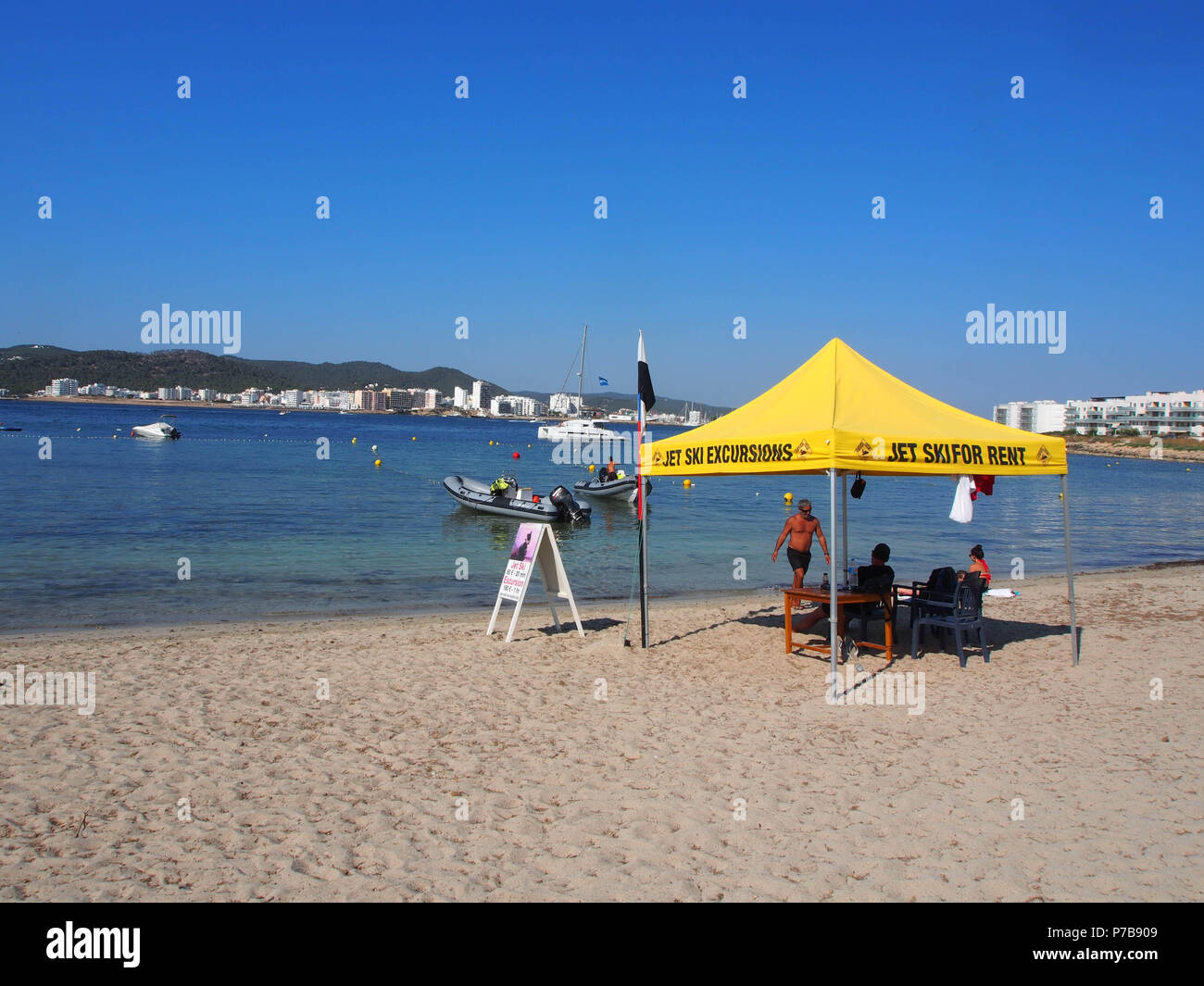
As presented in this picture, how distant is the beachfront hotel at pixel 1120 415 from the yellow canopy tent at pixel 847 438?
425 ft

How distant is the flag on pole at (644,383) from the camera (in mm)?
8859

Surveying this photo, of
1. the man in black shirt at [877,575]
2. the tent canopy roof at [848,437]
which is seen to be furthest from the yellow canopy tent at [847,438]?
the man in black shirt at [877,575]

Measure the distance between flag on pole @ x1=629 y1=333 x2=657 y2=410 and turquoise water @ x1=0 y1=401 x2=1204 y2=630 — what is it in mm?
6302

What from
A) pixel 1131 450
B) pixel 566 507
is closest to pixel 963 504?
pixel 566 507

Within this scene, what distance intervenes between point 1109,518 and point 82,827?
34802mm

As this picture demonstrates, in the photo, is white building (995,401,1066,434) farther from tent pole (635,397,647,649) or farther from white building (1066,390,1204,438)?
tent pole (635,397,647,649)

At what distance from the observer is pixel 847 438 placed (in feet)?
25.2

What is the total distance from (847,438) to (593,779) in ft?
12.9

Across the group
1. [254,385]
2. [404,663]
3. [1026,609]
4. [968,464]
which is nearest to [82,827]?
[404,663]

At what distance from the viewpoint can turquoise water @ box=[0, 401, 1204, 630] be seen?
1422cm

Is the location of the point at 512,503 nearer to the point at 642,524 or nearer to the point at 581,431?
the point at 642,524

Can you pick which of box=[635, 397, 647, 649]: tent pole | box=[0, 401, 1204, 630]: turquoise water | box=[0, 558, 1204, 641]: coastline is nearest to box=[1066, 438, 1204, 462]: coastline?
box=[0, 401, 1204, 630]: turquoise water

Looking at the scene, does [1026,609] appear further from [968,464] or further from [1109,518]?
[1109,518]

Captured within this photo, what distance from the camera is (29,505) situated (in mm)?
24844
